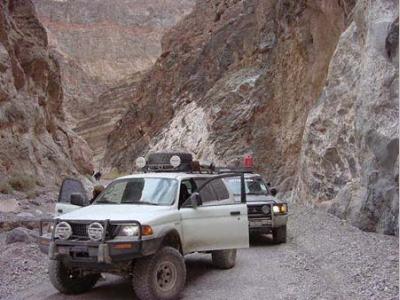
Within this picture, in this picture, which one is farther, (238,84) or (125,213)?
(238,84)

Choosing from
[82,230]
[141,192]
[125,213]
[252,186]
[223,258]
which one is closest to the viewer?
[82,230]

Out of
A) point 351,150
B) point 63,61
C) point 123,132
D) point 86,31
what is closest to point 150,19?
point 86,31

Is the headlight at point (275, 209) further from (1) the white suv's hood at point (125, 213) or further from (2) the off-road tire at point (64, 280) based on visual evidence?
(2) the off-road tire at point (64, 280)

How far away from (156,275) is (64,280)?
4.39ft

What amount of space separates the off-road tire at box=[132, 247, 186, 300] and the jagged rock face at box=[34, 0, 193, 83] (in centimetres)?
13483

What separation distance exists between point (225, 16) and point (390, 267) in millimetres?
41664

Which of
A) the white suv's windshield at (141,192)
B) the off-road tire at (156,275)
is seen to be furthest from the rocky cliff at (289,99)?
the off-road tire at (156,275)

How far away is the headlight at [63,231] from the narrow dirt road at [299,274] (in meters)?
0.97

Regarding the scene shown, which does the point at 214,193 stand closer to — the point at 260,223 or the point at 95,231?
the point at 95,231

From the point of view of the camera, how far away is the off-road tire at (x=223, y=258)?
9758mm

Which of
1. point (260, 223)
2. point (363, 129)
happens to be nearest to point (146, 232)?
point (260, 223)

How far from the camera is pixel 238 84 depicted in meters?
36.7

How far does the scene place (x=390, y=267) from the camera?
28.5 ft

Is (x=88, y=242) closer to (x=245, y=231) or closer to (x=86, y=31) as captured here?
(x=245, y=231)
